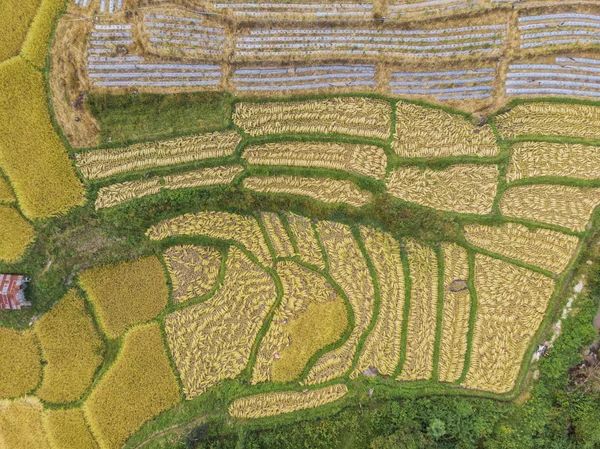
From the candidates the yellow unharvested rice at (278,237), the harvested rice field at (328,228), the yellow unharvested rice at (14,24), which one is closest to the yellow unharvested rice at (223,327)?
the harvested rice field at (328,228)

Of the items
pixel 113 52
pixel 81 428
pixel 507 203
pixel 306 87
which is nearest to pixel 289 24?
pixel 306 87

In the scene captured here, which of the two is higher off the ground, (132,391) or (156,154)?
(156,154)

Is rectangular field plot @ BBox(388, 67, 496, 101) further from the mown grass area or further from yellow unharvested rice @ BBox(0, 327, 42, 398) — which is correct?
yellow unharvested rice @ BBox(0, 327, 42, 398)

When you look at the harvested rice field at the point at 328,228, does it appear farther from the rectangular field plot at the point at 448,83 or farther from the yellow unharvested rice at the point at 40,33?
the yellow unharvested rice at the point at 40,33

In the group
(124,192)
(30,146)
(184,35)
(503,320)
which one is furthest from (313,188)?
(30,146)

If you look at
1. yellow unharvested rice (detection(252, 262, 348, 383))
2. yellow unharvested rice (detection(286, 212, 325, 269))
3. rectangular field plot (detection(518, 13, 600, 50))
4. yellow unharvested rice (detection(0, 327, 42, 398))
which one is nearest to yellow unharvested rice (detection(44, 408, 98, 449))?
yellow unharvested rice (detection(0, 327, 42, 398))

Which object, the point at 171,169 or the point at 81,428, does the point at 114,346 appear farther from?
the point at 171,169

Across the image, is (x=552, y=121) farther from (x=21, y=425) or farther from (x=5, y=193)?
(x=21, y=425)
